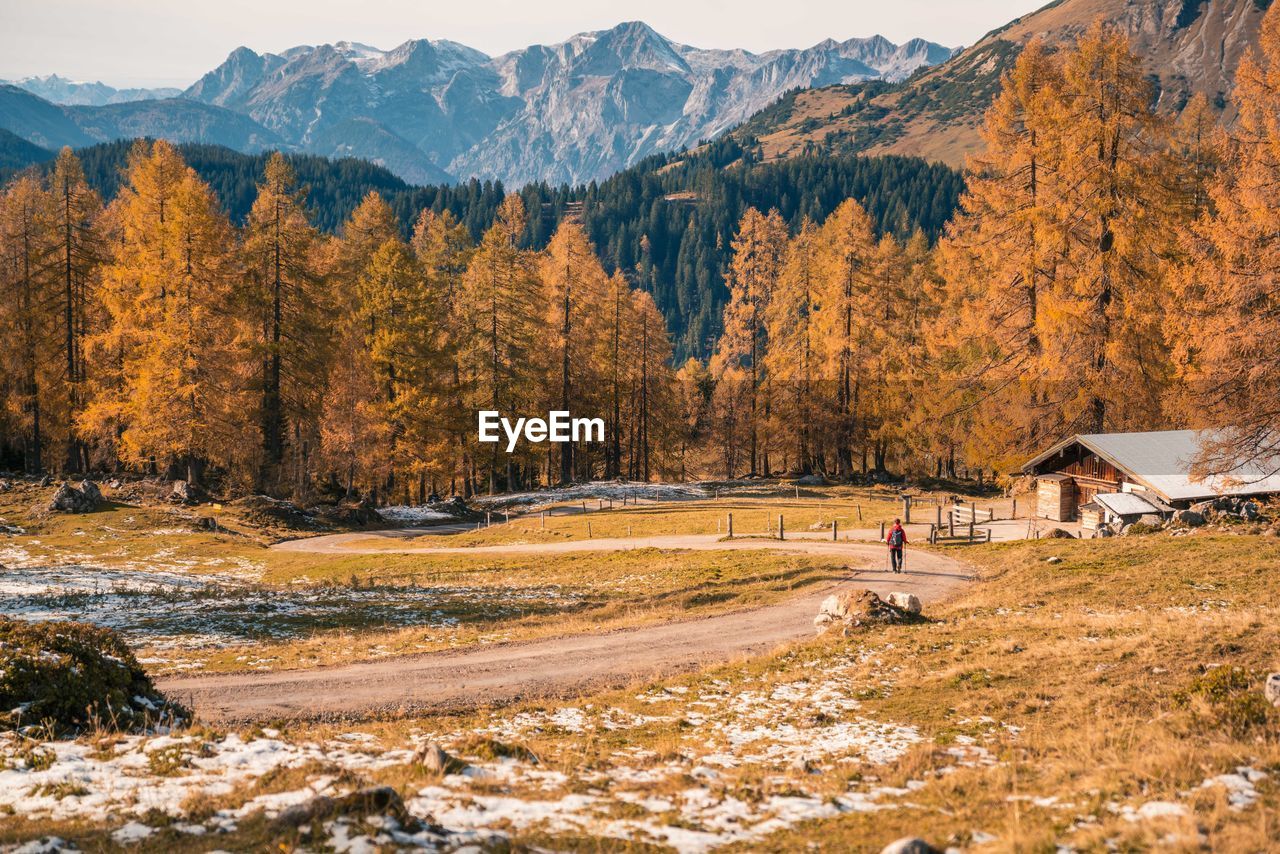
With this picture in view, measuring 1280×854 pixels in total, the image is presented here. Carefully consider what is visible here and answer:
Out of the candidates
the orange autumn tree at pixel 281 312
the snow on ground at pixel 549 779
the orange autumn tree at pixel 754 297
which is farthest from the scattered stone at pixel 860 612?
the orange autumn tree at pixel 754 297

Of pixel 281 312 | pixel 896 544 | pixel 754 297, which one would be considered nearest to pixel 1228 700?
pixel 896 544

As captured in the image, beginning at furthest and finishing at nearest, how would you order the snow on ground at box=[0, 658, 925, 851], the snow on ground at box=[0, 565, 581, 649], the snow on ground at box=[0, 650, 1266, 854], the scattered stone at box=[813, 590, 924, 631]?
the snow on ground at box=[0, 565, 581, 649]
the scattered stone at box=[813, 590, 924, 631]
the snow on ground at box=[0, 658, 925, 851]
the snow on ground at box=[0, 650, 1266, 854]

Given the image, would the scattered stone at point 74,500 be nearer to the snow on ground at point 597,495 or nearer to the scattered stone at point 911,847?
the snow on ground at point 597,495

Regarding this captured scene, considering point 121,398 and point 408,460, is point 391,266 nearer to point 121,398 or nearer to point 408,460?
point 408,460

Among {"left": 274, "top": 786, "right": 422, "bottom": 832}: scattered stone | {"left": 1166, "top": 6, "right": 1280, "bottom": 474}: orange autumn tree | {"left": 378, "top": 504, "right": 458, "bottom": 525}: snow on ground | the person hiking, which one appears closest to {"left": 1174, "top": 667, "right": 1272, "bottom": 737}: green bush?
{"left": 274, "top": 786, "right": 422, "bottom": 832}: scattered stone

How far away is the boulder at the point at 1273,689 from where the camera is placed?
10984 mm

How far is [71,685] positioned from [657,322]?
54789 mm

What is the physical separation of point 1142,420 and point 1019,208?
11499 mm

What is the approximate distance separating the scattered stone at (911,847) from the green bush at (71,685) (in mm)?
10706

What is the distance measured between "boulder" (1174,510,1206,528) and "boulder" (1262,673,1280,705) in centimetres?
1928

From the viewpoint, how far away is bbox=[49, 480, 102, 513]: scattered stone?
39000 millimetres

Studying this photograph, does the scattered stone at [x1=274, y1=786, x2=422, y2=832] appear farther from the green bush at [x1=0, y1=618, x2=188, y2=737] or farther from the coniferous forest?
the coniferous forest

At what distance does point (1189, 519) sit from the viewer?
27.9 meters

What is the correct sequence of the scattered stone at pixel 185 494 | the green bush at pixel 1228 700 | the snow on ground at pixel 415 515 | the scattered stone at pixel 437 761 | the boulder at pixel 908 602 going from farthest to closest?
the snow on ground at pixel 415 515
the scattered stone at pixel 185 494
the boulder at pixel 908 602
the green bush at pixel 1228 700
the scattered stone at pixel 437 761
